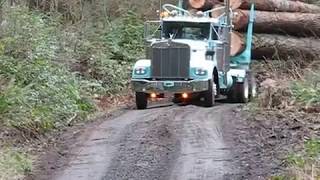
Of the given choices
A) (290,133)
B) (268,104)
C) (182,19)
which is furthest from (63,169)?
(182,19)

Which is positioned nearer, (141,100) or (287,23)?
(141,100)

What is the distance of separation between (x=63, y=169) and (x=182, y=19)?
343 inches

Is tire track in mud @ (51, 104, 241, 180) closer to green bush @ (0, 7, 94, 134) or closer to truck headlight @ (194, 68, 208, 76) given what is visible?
green bush @ (0, 7, 94, 134)

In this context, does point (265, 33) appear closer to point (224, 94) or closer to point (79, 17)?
point (224, 94)

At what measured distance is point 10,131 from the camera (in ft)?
34.9

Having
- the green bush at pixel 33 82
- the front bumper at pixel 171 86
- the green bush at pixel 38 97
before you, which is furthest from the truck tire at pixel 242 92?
the green bush at pixel 38 97

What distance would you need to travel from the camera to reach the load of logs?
20406mm

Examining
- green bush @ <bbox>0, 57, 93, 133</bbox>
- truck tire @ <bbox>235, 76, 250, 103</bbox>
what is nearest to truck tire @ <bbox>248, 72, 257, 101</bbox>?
truck tire @ <bbox>235, 76, 250, 103</bbox>

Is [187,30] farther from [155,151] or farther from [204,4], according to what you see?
[155,151]

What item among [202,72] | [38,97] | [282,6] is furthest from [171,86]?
[282,6]

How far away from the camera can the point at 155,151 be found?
9688 mm

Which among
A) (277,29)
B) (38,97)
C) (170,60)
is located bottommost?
(38,97)

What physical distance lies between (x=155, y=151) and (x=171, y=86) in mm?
6053

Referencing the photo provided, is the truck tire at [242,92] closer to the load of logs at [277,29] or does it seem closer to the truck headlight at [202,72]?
the truck headlight at [202,72]
